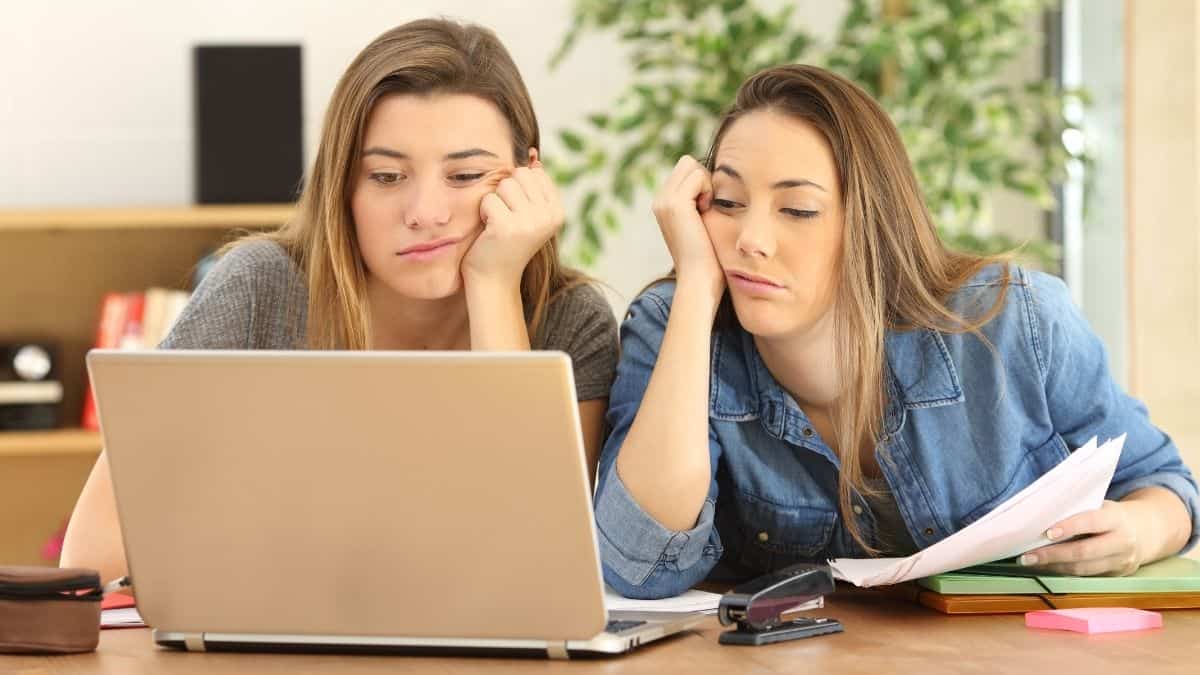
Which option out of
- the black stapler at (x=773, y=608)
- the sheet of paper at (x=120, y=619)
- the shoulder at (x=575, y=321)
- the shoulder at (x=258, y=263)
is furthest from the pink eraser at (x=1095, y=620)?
the shoulder at (x=258, y=263)

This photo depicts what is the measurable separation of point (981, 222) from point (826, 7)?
891mm

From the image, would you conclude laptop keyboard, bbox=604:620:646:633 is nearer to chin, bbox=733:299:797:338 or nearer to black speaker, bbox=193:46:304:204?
chin, bbox=733:299:797:338

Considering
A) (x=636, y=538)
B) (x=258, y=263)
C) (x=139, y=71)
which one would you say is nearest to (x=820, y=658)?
(x=636, y=538)

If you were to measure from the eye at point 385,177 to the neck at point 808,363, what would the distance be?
433 millimetres

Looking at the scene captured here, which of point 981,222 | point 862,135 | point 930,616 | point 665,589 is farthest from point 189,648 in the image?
point 981,222

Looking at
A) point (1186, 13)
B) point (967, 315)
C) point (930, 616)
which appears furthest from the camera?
point (1186, 13)

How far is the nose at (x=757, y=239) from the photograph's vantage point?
1448 millimetres

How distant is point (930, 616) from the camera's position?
129 cm

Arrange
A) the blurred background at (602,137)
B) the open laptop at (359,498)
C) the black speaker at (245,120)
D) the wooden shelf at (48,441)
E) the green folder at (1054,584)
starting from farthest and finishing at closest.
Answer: the black speaker at (245,120) < the wooden shelf at (48,441) < the blurred background at (602,137) < the green folder at (1054,584) < the open laptop at (359,498)

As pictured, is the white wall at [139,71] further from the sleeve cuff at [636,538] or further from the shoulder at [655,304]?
the sleeve cuff at [636,538]

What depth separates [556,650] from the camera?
43.6 inches

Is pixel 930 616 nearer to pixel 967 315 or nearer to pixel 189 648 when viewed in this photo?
pixel 967 315

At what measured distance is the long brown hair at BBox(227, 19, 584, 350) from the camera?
1659 mm

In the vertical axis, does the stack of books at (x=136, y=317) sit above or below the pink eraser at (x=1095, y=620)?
below
